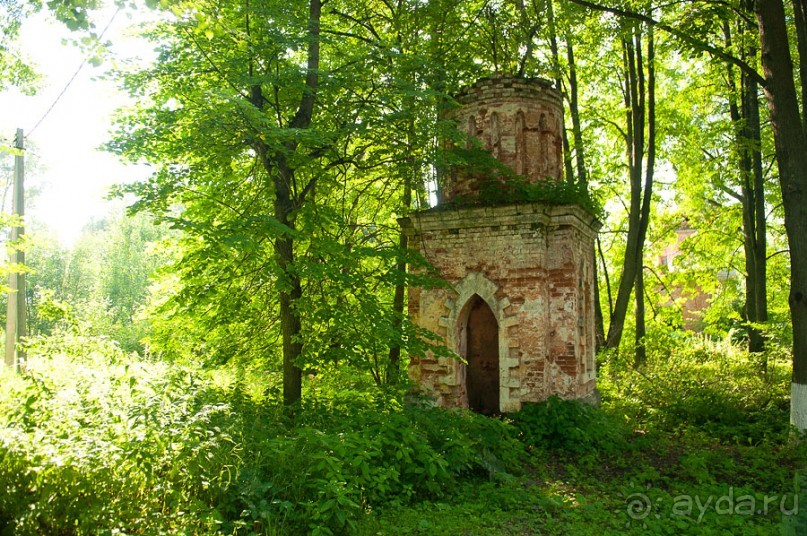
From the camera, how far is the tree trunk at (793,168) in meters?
9.18

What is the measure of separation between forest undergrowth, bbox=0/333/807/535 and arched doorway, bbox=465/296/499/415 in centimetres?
232

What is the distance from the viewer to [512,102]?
456 inches

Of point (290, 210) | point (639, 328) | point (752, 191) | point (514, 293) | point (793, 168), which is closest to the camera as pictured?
point (290, 210)

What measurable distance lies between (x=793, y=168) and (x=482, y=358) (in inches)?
254

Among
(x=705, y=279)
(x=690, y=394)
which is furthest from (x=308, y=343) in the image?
(x=705, y=279)

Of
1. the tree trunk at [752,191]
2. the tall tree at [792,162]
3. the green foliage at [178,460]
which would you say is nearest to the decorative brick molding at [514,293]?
the tall tree at [792,162]

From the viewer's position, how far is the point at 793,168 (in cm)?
921

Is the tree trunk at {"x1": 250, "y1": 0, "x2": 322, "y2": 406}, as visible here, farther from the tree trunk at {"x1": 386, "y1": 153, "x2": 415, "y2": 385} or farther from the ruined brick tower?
the ruined brick tower

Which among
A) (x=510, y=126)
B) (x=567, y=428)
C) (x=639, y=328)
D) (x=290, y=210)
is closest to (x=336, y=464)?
(x=290, y=210)

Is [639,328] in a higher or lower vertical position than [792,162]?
lower

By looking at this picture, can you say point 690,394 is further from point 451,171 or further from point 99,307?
point 99,307

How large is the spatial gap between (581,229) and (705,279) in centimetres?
1093

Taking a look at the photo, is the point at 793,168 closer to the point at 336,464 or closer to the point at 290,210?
the point at 290,210

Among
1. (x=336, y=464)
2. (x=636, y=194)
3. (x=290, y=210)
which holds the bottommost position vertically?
(x=336, y=464)
